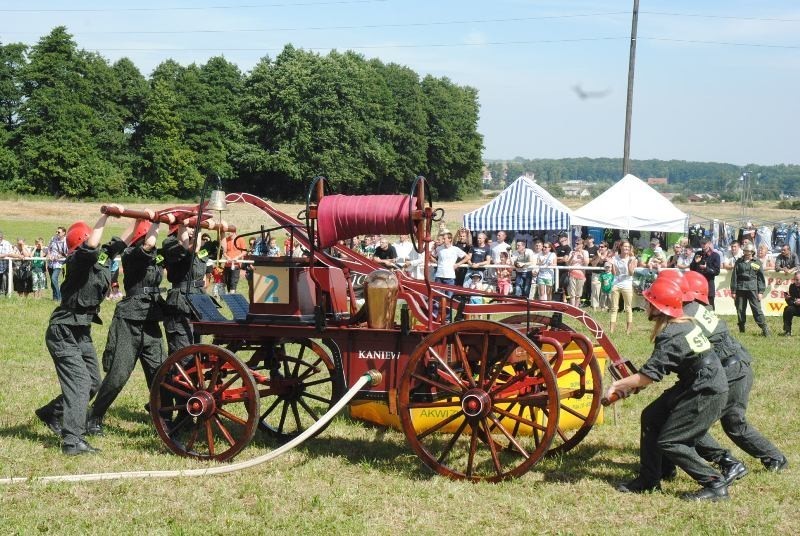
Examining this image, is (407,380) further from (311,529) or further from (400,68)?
(400,68)

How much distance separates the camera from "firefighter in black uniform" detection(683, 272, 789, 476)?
686cm

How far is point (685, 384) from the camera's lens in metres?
6.57

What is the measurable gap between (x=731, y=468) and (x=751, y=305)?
421 inches

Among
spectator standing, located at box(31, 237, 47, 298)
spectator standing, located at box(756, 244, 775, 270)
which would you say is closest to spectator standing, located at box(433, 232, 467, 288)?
spectator standing, located at box(756, 244, 775, 270)

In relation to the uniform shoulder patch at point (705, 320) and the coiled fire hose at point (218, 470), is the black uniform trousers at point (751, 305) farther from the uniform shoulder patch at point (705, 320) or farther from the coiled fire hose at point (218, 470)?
the coiled fire hose at point (218, 470)

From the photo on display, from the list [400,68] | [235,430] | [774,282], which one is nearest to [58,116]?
[400,68]

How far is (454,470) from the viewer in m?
6.97

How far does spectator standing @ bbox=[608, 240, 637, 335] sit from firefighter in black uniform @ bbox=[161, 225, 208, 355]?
30.9ft

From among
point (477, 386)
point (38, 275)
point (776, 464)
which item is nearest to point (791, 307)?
point (776, 464)

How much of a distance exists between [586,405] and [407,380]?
249 cm

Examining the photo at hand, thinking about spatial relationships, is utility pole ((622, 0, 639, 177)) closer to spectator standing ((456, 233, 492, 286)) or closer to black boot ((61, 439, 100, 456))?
spectator standing ((456, 233, 492, 286))

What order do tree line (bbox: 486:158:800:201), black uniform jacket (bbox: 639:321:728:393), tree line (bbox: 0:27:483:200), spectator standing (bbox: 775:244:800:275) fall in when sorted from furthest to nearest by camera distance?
1. tree line (bbox: 486:158:800:201)
2. tree line (bbox: 0:27:483:200)
3. spectator standing (bbox: 775:244:800:275)
4. black uniform jacket (bbox: 639:321:728:393)

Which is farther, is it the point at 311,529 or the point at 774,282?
the point at 774,282

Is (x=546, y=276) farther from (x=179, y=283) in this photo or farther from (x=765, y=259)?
(x=179, y=283)
